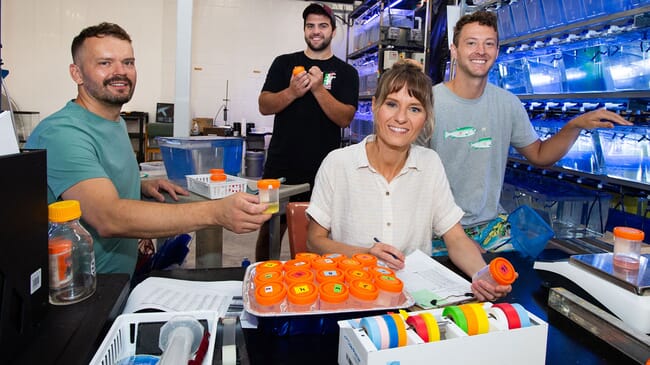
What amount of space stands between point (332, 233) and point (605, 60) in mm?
2071

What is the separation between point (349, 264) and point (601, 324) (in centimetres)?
59

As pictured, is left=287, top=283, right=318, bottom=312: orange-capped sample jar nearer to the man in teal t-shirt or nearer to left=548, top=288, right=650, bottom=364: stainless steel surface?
the man in teal t-shirt

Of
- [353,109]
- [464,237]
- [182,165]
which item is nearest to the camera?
[464,237]

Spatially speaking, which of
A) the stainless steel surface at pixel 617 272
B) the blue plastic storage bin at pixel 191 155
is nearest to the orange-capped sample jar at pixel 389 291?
the stainless steel surface at pixel 617 272

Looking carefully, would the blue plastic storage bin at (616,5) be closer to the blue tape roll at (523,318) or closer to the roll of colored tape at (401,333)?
the blue tape roll at (523,318)

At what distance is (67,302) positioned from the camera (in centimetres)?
97

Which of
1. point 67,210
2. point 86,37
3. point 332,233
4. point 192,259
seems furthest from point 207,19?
point 67,210

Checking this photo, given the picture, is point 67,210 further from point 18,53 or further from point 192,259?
point 18,53

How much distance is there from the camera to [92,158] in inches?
59.4

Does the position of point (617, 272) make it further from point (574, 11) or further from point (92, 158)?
point (574, 11)

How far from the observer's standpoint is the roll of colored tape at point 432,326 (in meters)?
0.78

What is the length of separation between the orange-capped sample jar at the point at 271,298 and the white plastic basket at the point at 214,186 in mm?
1150

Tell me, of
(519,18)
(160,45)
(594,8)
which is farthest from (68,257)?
(160,45)

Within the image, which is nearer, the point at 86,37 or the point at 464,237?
the point at 464,237
